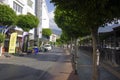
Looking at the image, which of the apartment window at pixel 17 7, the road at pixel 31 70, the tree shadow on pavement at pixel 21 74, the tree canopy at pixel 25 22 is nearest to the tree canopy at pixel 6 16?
the road at pixel 31 70

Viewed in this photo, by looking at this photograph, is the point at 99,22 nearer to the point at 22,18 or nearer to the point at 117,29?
the point at 117,29

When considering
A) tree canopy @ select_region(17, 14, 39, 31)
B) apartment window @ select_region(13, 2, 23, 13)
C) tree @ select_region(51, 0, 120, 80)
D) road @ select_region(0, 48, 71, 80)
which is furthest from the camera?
apartment window @ select_region(13, 2, 23, 13)

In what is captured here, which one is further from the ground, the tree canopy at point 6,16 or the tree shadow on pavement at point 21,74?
the tree canopy at point 6,16

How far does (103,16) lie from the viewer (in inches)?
382

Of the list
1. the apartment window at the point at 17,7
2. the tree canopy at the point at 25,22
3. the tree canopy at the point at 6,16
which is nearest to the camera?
the tree canopy at the point at 6,16

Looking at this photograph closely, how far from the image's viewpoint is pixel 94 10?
9.38 m

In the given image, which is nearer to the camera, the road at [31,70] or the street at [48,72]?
the street at [48,72]

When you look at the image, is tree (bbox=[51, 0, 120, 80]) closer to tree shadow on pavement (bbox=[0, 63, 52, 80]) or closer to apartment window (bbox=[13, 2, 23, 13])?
tree shadow on pavement (bbox=[0, 63, 52, 80])

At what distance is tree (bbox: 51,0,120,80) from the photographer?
29.7ft

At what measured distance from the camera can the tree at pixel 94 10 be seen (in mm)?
9063

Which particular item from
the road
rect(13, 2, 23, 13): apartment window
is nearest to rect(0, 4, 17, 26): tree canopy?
the road

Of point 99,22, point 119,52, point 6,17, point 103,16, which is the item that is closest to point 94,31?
point 99,22

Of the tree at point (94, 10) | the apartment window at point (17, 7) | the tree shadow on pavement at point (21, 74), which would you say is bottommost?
the tree shadow on pavement at point (21, 74)

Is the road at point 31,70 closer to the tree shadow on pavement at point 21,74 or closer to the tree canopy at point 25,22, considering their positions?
the tree shadow on pavement at point 21,74
